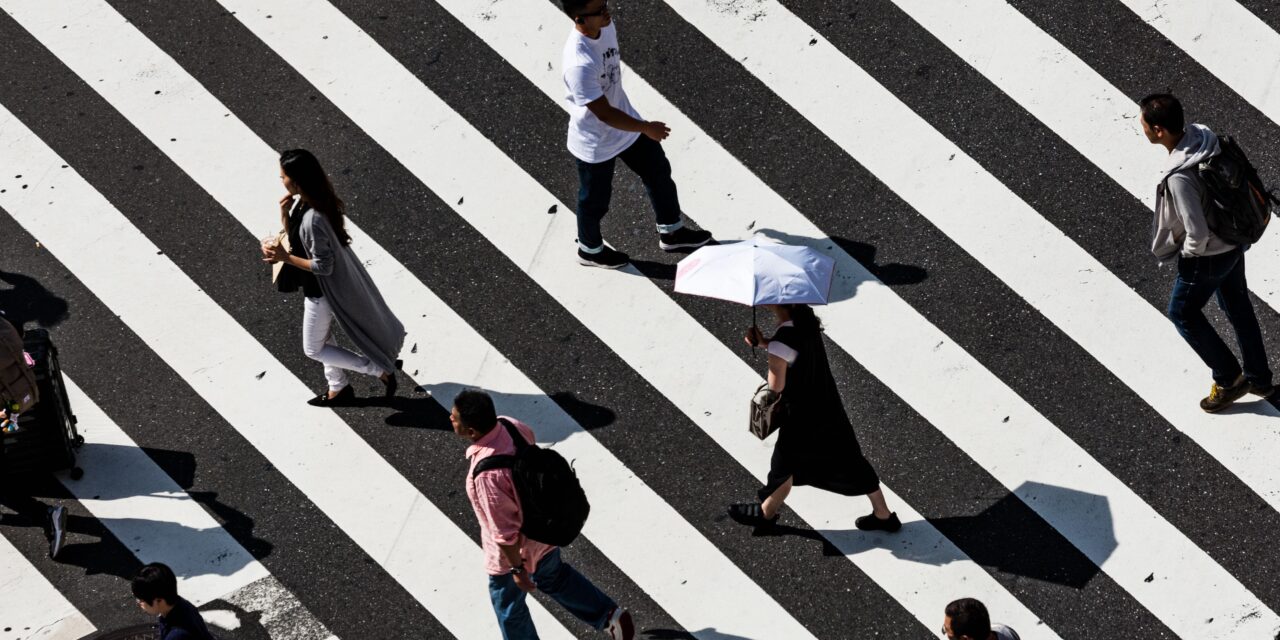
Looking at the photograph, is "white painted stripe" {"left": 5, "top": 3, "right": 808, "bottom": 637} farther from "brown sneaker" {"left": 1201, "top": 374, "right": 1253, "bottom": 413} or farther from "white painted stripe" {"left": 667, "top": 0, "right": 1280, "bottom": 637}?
"brown sneaker" {"left": 1201, "top": 374, "right": 1253, "bottom": 413}

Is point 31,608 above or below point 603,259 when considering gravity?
below

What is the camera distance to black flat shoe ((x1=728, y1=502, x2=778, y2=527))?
8797mm

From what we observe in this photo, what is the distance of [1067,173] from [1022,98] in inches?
23.6

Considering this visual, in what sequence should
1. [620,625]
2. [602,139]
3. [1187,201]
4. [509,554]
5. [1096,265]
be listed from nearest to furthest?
[509,554], [620,625], [1187,201], [602,139], [1096,265]

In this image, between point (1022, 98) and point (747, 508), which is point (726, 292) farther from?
point (1022, 98)

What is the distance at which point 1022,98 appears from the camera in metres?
10.3

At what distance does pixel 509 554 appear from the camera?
757 cm

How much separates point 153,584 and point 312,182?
2259 millimetres

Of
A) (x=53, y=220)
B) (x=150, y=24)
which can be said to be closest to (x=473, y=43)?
(x=150, y=24)

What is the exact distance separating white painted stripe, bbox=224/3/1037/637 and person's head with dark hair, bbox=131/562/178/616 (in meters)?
2.86

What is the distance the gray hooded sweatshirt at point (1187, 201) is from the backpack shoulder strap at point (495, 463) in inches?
145

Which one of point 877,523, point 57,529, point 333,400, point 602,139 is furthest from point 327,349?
point 877,523

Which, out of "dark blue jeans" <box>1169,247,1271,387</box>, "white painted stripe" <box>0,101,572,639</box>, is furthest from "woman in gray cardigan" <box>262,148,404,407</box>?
"dark blue jeans" <box>1169,247,1271,387</box>

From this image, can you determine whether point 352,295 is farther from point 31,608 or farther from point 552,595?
point 31,608
